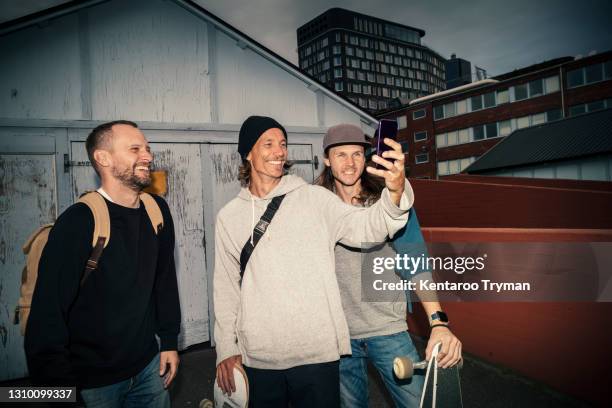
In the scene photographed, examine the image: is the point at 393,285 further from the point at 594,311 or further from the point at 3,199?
the point at 3,199

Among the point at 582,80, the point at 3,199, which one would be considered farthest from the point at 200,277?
the point at 582,80

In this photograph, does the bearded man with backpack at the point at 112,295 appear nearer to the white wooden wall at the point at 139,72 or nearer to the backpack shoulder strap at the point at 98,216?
the backpack shoulder strap at the point at 98,216

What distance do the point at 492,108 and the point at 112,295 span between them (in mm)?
48171

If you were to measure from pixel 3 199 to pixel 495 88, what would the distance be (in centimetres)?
4782

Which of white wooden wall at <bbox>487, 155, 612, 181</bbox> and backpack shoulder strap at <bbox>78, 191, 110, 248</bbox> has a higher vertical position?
white wooden wall at <bbox>487, 155, 612, 181</bbox>

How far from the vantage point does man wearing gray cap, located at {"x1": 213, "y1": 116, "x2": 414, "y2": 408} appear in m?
1.86

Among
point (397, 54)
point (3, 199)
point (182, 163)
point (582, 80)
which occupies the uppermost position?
point (397, 54)

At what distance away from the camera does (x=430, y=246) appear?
510cm

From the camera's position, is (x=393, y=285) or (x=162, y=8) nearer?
(x=393, y=285)

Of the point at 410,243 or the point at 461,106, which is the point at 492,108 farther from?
the point at 410,243

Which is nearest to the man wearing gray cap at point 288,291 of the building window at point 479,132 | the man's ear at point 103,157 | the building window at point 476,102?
the man's ear at point 103,157

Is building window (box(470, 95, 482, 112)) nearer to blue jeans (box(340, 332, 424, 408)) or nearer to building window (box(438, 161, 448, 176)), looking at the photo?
building window (box(438, 161, 448, 176))

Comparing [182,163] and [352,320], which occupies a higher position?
[182,163]

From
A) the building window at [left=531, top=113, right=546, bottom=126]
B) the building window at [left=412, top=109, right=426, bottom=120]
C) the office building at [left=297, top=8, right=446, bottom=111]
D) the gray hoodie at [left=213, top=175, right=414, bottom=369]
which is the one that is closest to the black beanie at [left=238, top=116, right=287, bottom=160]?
the gray hoodie at [left=213, top=175, right=414, bottom=369]
